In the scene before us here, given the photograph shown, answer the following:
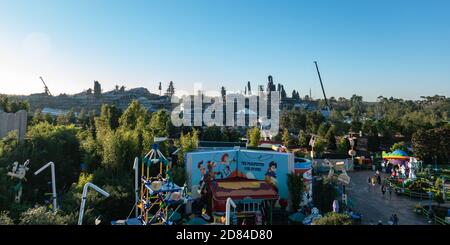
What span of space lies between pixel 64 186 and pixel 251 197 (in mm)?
7346

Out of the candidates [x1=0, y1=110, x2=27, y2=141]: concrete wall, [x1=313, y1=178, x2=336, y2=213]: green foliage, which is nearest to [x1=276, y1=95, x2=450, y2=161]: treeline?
[x1=313, y1=178, x2=336, y2=213]: green foliage

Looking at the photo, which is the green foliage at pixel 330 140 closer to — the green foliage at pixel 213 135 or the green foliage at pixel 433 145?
the green foliage at pixel 433 145

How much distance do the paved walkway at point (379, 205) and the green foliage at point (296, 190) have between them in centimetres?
226

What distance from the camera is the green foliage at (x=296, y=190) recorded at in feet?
43.1

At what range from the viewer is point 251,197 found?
12344 mm

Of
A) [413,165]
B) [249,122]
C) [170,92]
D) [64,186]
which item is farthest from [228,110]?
[170,92]

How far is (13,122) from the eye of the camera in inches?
589

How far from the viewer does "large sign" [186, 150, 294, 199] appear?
13.3 metres

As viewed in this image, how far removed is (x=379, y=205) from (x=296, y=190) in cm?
370

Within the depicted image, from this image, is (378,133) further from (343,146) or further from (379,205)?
(379,205)

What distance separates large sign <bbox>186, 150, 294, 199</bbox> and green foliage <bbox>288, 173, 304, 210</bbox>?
343 millimetres

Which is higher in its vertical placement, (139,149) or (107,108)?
(107,108)

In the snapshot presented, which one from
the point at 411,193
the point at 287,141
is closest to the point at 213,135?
the point at 287,141
